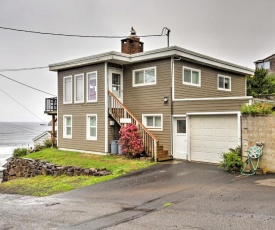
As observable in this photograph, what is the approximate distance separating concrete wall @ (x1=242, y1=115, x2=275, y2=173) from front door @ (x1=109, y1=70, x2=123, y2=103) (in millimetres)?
8496

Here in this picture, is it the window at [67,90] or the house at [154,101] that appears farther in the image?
the window at [67,90]

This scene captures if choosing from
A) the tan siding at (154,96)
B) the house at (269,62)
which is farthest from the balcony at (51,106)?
the house at (269,62)

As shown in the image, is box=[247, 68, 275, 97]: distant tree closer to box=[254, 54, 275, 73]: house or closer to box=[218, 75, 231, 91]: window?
box=[218, 75, 231, 91]: window

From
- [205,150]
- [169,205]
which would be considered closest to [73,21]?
[205,150]

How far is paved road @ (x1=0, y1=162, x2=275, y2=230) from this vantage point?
5898 millimetres

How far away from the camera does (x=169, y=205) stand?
7.23 metres

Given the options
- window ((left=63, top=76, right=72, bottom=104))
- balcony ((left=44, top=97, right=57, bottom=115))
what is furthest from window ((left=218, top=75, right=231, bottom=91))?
balcony ((left=44, top=97, right=57, bottom=115))

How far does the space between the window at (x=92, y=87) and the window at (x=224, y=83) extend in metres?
8.29

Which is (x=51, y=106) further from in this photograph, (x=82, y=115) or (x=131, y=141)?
(x=131, y=141)

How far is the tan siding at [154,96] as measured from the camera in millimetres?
15297

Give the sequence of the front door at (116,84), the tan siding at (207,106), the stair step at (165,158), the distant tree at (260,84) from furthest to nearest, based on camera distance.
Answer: the distant tree at (260,84) → the front door at (116,84) → the stair step at (165,158) → the tan siding at (207,106)

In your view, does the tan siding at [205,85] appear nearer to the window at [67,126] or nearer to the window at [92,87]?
the window at [92,87]

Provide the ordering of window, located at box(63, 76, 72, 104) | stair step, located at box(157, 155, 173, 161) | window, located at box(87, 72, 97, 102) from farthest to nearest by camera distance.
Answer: window, located at box(63, 76, 72, 104) < window, located at box(87, 72, 97, 102) < stair step, located at box(157, 155, 173, 161)

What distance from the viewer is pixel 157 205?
734cm
